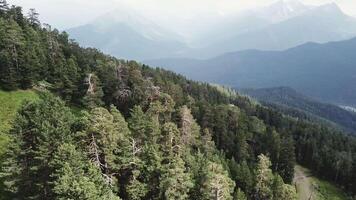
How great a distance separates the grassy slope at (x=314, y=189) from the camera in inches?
4961

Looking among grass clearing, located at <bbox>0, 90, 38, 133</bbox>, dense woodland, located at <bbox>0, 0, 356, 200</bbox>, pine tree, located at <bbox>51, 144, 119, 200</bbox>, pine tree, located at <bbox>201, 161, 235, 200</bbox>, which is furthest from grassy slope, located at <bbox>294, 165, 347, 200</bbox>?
pine tree, located at <bbox>51, 144, 119, 200</bbox>

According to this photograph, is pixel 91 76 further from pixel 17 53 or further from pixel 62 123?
pixel 62 123

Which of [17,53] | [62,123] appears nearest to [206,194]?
[62,123]

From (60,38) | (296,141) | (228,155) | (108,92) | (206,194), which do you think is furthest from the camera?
(296,141)

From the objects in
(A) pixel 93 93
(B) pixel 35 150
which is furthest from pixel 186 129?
(B) pixel 35 150

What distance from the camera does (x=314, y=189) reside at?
431 feet

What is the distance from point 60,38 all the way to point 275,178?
92.0m

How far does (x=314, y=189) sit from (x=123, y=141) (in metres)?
88.0

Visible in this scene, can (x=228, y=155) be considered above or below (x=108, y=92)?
below

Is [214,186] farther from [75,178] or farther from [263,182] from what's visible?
[263,182]

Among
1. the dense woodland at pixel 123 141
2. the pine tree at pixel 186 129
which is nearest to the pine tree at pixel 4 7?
the dense woodland at pixel 123 141

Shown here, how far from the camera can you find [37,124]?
5719 centimetres

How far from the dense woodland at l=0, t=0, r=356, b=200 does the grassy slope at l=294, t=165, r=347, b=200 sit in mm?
5126

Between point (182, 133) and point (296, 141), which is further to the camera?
point (296, 141)
